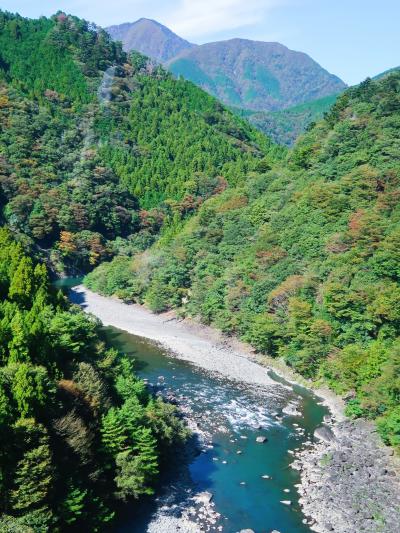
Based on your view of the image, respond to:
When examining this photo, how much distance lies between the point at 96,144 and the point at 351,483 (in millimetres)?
103471

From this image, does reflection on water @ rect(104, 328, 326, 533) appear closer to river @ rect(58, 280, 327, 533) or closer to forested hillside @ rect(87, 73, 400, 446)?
river @ rect(58, 280, 327, 533)

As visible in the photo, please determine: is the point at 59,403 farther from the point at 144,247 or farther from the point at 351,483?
the point at 144,247

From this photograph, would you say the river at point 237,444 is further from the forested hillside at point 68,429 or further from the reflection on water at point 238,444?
the forested hillside at point 68,429

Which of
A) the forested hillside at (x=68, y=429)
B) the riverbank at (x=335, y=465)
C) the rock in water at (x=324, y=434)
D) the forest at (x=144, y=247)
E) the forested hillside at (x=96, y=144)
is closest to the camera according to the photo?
the forested hillside at (x=68, y=429)

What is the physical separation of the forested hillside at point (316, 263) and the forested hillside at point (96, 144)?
56.2ft

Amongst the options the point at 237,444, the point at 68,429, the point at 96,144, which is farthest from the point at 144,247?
the point at 68,429

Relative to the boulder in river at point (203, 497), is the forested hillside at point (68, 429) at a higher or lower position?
higher

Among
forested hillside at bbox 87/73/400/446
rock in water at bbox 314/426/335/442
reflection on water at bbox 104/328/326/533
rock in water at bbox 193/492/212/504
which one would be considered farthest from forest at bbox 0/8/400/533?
rock in water at bbox 314/426/335/442

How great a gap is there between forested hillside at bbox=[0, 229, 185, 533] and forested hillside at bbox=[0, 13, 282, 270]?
5681 cm

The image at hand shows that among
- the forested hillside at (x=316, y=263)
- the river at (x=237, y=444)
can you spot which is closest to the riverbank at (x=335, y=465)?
the river at (x=237, y=444)

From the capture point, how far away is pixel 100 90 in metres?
134

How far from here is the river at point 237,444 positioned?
30.1 meters

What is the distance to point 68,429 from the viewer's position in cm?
2756

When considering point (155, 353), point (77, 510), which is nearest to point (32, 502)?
point (77, 510)
